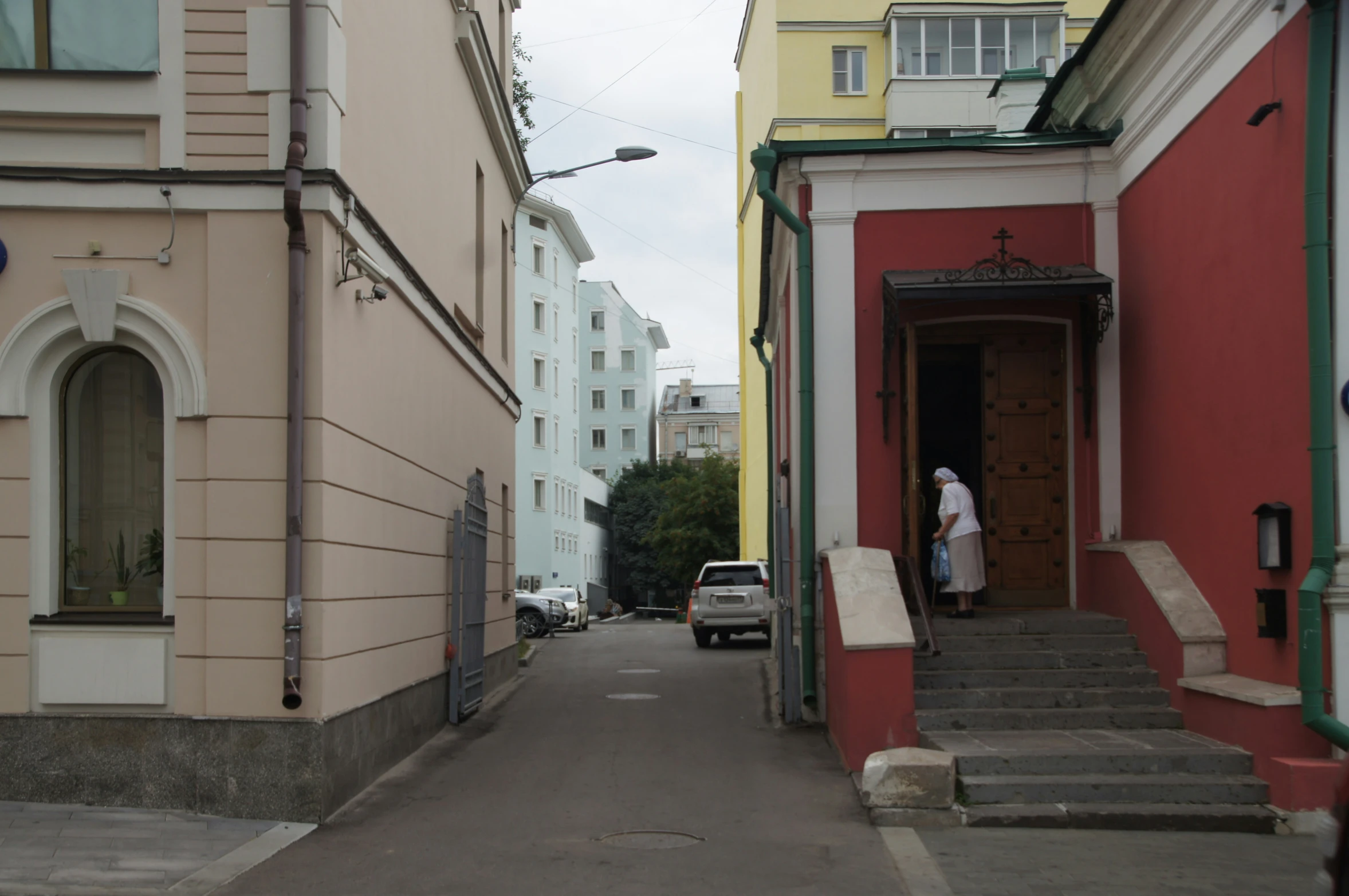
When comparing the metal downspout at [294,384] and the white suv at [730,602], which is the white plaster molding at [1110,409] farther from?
the white suv at [730,602]

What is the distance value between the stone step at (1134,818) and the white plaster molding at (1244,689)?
683 millimetres

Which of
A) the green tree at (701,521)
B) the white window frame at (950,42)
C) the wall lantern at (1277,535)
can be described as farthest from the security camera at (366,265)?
the green tree at (701,521)

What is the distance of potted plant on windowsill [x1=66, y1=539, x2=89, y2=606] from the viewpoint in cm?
868

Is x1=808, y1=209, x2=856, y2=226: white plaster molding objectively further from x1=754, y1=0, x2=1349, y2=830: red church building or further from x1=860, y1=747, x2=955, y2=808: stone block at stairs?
x1=860, y1=747, x2=955, y2=808: stone block at stairs

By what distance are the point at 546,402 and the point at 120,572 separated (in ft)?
166

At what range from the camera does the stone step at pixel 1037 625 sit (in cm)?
1073

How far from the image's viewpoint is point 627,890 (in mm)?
6613

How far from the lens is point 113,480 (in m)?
8.88

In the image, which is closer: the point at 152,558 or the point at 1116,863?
the point at 1116,863

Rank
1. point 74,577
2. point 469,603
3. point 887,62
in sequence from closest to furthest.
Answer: point 74,577 → point 469,603 → point 887,62

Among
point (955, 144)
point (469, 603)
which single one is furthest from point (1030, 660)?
point (469, 603)

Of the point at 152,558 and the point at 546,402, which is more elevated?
the point at 546,402

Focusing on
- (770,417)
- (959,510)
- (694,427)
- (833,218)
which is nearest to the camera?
(959,510)

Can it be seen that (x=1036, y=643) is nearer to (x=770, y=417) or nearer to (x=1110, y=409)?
(x=1110, y=409)
